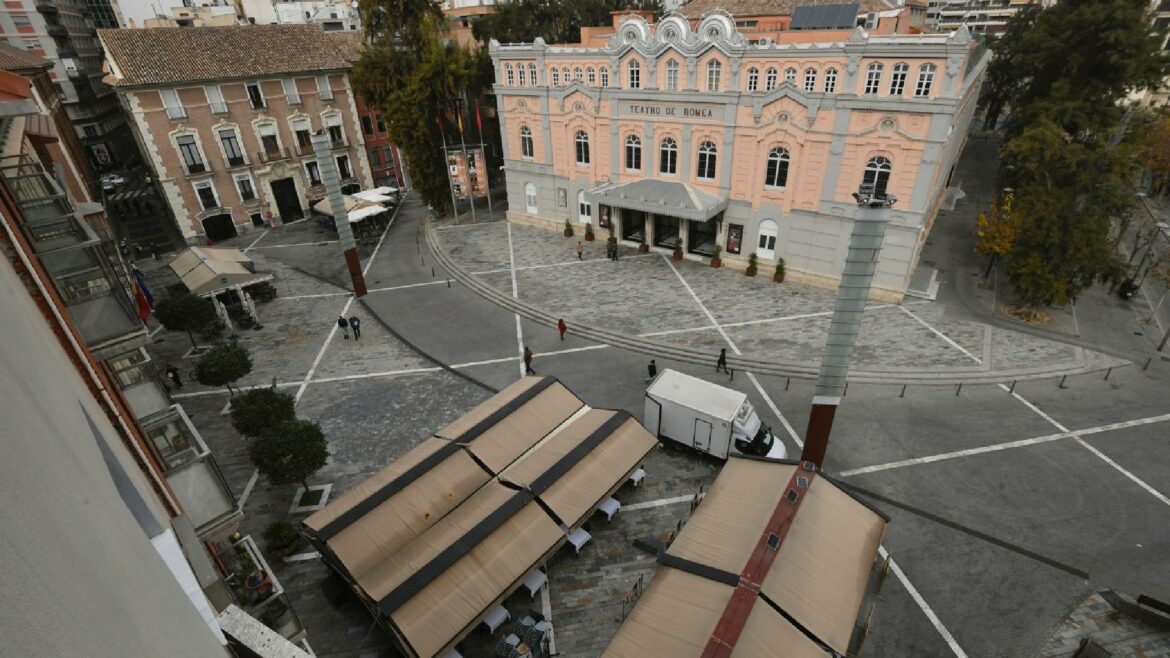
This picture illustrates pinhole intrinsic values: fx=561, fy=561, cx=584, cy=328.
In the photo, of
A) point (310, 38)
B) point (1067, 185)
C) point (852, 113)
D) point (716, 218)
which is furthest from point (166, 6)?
point (1067, 185)

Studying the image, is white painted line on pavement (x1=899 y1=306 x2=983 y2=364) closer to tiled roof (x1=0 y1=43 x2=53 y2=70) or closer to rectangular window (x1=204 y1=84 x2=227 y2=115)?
rectangular window (x1=204 y1=84 x2=227 y2=115)

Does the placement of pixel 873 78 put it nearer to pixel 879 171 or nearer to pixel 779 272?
pixel 879 171

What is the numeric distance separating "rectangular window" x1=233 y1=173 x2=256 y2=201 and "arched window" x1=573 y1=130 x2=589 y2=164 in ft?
83.6

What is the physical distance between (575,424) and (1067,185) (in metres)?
28.2

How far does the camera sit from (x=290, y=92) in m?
42.5

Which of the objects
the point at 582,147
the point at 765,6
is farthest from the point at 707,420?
the point at 765,6

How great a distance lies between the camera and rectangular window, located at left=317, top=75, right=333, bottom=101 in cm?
4390

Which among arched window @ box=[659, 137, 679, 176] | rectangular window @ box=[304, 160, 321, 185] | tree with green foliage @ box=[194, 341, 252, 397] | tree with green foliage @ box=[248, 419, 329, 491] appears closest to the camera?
tree with green foliage @ box=[248, 419, 329, 491]

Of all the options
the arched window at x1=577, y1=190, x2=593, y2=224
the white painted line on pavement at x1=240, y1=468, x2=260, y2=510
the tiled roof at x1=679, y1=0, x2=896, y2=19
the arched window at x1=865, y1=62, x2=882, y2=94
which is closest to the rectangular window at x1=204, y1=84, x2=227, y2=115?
the arched window at x1=577, y1=190, x2=593, y2=224

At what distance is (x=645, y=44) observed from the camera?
1262 inches

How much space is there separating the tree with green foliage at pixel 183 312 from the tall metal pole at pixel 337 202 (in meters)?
8.05

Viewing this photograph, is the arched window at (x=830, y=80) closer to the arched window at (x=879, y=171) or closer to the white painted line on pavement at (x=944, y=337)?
the arched window at (x=879, y=171)

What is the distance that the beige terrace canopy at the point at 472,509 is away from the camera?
45.0 ft

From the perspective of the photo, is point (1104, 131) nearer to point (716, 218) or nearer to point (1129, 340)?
point (1129, 340)
